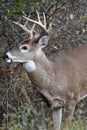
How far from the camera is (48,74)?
8773 millimetres

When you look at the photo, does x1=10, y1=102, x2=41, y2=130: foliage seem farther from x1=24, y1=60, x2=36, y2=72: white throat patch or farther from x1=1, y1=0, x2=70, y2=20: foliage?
x1=1, y1=0, x2=70, y2=20: foliage

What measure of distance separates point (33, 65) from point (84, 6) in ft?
7.74

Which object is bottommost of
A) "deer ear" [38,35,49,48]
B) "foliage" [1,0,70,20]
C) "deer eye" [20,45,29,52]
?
"deer eye" [20,45,29,52]

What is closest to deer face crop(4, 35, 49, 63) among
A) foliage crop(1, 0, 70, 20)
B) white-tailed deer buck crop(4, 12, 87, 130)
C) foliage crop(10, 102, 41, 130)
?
white-tailed deer buck crop(4, 12, 87, 130)

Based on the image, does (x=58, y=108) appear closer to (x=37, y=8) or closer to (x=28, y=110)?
(x=28, y=110)

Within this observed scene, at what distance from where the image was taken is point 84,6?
10.5 m

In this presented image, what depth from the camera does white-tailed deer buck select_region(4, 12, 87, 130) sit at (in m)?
8.62

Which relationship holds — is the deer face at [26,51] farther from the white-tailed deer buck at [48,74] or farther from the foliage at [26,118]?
the foliage at [26,118]

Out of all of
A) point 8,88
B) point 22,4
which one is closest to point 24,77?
point 8,88

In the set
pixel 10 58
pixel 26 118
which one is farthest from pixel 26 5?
pixel 26 118

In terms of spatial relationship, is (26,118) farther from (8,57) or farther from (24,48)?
(24,48)

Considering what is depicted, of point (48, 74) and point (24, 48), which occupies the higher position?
point (24, 48)

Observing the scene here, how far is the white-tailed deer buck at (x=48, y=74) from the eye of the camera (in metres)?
8.62

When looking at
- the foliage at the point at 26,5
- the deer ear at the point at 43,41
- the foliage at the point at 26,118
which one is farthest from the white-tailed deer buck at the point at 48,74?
the foliage at the point at 26,118
